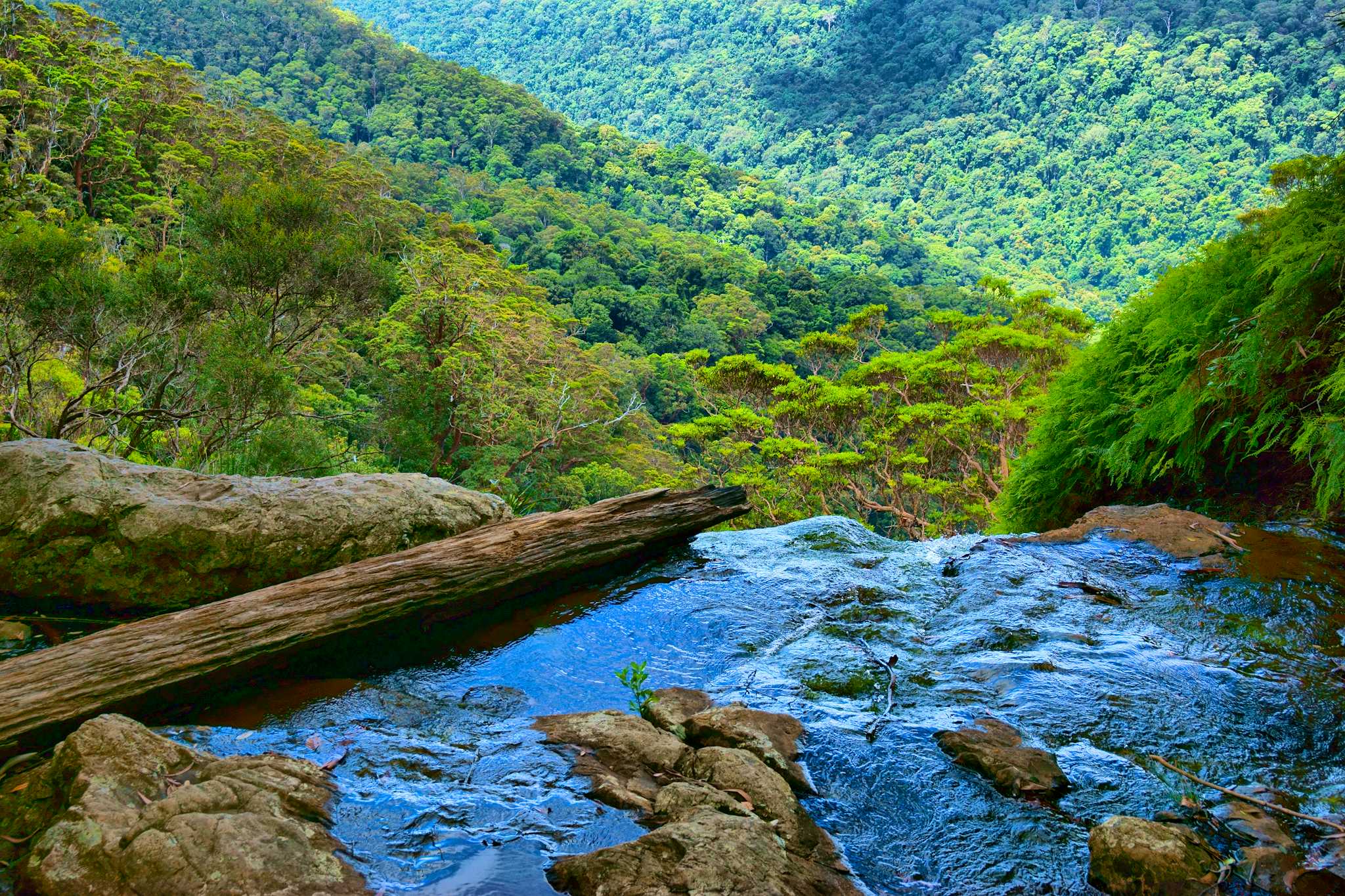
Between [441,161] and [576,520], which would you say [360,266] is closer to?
[576,520]

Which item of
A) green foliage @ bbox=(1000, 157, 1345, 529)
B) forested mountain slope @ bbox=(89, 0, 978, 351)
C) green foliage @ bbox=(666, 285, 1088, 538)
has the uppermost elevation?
forested mountain slope @ bbox=(89, 0, 978, 351)

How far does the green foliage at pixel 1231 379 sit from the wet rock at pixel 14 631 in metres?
7.01

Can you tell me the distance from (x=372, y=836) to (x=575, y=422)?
16497 millimetres

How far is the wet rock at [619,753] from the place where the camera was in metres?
2.95

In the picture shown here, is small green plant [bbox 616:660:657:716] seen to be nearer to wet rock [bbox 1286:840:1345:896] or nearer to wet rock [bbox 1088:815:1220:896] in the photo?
wet rock [bbox 1088:815:1220:896]

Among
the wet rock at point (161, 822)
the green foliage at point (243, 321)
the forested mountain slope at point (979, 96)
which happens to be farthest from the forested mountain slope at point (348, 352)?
the forested mountain slope at point (979, 96)

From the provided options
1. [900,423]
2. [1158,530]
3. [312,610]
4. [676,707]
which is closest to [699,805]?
[676,707]

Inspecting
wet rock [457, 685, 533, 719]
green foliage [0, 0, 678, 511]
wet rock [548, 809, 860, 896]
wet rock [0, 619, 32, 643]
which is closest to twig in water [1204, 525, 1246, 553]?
wet rock [548, 809, 860, 896]

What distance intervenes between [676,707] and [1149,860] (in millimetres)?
1972

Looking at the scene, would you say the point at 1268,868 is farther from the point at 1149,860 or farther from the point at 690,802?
the point at 690,802

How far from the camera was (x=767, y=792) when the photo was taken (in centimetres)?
290

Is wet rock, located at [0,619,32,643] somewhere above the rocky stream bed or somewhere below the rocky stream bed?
below

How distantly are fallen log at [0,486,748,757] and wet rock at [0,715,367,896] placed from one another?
1.52 ft

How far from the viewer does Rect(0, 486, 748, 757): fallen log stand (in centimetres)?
320
